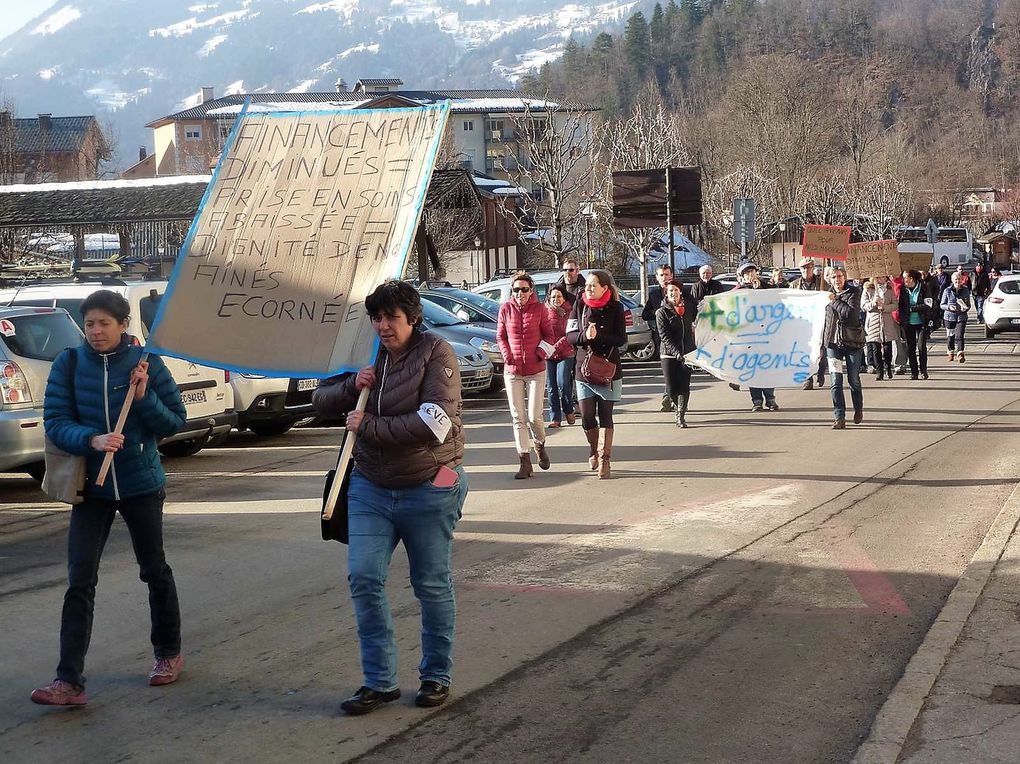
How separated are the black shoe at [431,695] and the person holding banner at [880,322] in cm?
1708

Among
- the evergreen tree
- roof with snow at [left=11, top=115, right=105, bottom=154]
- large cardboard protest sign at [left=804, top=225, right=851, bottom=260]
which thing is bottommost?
large cardboard protest sign at [left=804, top=225, right=851, bottom=260]

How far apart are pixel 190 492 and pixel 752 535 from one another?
5.25 metres

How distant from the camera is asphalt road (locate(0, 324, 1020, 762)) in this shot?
17.2 ft

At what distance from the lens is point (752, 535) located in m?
9.16

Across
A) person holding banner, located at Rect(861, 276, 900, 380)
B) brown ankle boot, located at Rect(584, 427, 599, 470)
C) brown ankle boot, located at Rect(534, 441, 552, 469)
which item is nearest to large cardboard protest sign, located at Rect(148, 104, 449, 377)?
brown ankle boot, located at Rect(584, 427, 599, 470)

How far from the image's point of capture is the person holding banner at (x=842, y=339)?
15055mm

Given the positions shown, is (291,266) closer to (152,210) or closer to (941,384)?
(941,384)

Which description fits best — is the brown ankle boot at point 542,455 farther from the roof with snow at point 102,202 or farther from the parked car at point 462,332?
the roof with snow at point 102,202

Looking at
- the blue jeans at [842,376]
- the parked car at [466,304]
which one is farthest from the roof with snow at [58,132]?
the blue jeans at [842,376]

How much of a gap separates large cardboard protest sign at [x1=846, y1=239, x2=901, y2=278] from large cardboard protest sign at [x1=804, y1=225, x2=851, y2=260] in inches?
14.5

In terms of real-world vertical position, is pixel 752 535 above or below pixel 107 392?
below

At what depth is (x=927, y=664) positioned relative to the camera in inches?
235

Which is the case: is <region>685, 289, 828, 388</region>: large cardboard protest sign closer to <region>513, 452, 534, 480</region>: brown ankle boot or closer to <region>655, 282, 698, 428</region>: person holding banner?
<region>655, 282, 698, 428</region>: person holding banner

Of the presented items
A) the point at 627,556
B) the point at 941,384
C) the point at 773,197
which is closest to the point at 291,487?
the point at 627,556
